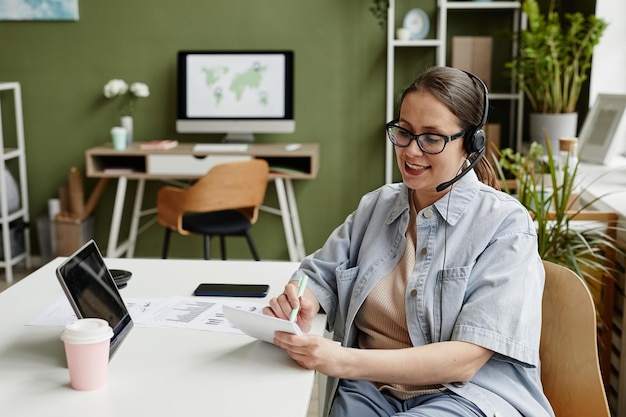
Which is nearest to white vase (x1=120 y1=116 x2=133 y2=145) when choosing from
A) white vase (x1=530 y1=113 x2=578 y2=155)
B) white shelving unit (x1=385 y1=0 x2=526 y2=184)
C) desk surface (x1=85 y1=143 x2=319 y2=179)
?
desk surface (x1=85 y1=143 x2=319 y2=179)

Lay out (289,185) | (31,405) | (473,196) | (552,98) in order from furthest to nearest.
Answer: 1. (289,185)
2. (552,98)
3. (473,196)
4. (31,405)

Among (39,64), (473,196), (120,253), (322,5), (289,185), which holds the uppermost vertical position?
(322,5)

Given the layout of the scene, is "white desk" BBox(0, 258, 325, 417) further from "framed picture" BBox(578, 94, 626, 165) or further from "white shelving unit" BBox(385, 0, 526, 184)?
"white shelving unit" BBox(385, 0, 526, 184)

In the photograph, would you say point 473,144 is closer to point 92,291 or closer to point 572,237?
point 92,291

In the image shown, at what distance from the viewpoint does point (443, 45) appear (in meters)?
4.31

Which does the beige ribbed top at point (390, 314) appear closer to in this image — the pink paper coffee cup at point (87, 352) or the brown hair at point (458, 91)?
the brown hair at point (458, 91)

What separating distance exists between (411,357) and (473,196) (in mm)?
379

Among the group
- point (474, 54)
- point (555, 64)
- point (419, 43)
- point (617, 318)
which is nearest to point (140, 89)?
point (419, 43)

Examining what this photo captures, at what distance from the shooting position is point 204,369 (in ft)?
4.60

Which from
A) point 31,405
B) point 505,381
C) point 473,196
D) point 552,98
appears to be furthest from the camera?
point 552,98

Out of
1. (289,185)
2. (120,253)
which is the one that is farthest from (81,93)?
(289,185)

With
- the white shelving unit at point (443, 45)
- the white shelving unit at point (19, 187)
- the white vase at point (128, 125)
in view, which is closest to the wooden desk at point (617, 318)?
the white shelving unit at point (443, 45)

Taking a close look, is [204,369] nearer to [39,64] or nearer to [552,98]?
[552,98]

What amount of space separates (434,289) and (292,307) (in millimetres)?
282
